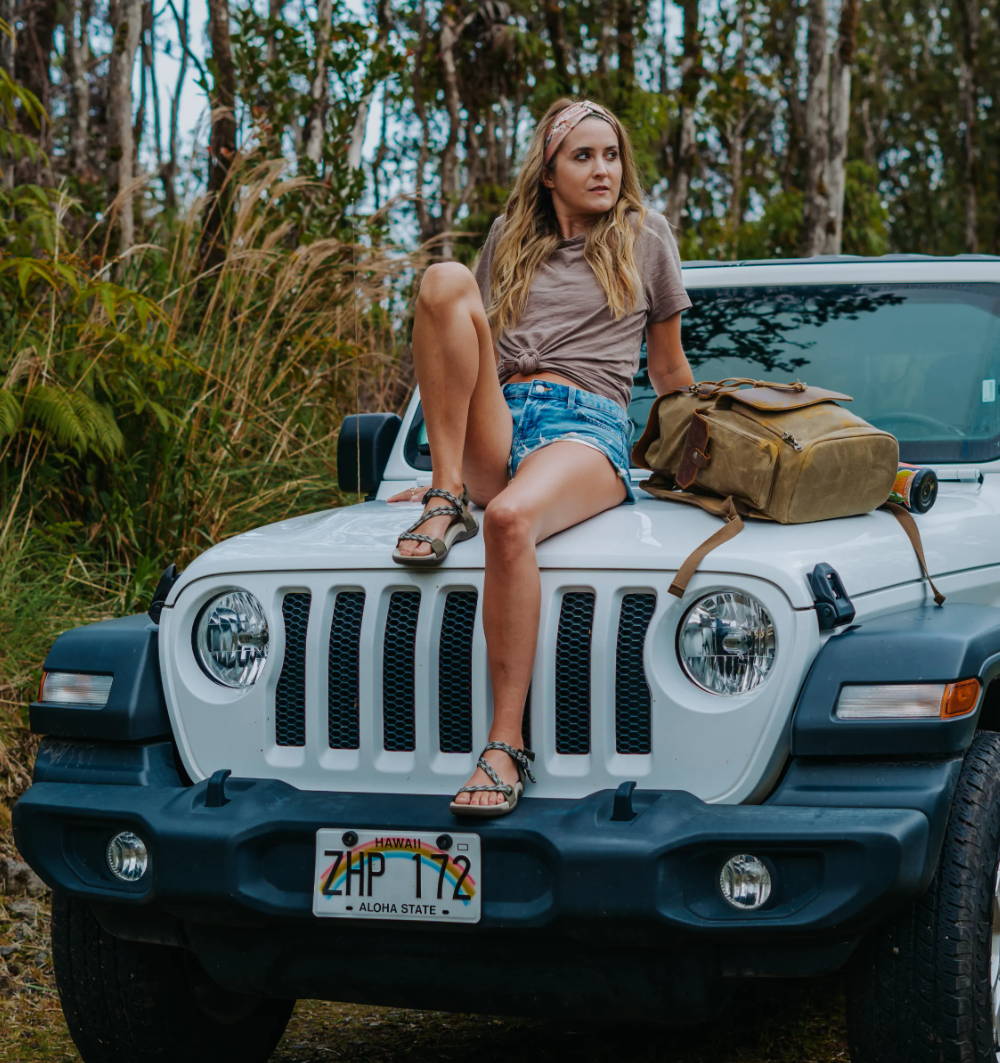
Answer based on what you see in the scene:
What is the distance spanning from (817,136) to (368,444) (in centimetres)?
1117

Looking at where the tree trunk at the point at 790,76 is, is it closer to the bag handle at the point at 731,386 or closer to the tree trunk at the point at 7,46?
the tree trunk at the point at 7,46

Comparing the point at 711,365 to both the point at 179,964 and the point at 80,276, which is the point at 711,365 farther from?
the point at 80,276

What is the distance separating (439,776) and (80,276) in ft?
14.9

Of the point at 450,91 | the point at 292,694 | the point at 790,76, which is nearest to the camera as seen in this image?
the point at 292,694

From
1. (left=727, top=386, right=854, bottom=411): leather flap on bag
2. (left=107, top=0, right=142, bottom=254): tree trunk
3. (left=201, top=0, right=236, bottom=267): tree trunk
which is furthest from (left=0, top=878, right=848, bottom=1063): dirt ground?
(left=107, top=0, right=142, bottom=254): tree trunk

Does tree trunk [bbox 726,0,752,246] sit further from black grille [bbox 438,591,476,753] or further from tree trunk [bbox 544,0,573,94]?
black grille [bbox 438,591,476,753]

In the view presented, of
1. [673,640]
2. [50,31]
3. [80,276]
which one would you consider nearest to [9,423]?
[80,276]

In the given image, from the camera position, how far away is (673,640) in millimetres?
3039

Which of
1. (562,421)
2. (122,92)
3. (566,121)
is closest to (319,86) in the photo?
(122,92)

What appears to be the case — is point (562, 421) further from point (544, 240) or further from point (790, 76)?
point (790, 76)

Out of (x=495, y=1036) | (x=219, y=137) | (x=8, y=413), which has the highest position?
(x=219, y=137)

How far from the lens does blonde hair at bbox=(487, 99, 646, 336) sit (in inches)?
155

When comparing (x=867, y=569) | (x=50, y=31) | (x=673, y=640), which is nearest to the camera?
(x=673, y=640)

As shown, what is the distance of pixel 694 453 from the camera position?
3.56m
